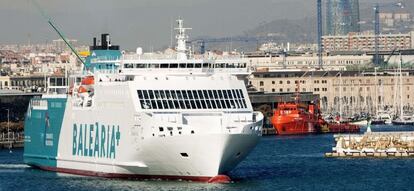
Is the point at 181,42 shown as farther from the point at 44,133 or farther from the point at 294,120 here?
the point at 294,120

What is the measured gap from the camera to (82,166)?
5956 cm

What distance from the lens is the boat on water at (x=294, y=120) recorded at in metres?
108

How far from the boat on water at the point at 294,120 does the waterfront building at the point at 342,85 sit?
44.4 meters

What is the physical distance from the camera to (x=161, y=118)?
5353 centimetres

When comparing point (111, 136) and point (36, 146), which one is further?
point (36, 146)

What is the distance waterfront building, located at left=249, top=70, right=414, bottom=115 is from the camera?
514 ft

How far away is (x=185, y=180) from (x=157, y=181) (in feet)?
3.73

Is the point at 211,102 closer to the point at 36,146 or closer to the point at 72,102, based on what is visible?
the point at 72,102

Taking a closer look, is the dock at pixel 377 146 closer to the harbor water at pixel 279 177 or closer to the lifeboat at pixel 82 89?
the harbor water at pixel 279 177

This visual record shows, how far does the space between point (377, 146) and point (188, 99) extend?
17.4 m

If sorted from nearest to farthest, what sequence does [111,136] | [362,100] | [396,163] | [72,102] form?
[111,136] < [72,102] < [396,163] < [362,100]

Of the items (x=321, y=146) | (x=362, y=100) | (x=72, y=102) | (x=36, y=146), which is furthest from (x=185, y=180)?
(x=362, y=100)

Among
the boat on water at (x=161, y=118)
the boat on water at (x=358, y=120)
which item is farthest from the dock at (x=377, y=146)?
the boat on water at (x=358, y=120)

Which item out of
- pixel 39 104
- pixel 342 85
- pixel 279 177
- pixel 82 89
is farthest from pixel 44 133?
pixel 342 85
